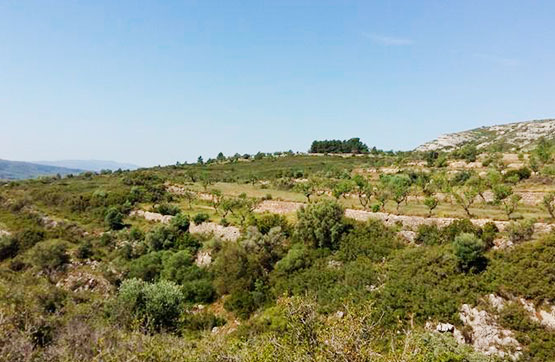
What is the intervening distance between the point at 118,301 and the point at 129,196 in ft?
137

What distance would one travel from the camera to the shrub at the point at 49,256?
41.3 meters

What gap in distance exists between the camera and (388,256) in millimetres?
33625

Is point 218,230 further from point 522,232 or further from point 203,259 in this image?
point 522,232

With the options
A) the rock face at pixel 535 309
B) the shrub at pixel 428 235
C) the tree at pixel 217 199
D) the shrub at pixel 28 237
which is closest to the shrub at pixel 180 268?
the tree at pixel 217 199

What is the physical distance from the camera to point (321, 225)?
3797 centimetres

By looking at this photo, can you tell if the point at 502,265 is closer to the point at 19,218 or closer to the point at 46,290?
the point at 46,290

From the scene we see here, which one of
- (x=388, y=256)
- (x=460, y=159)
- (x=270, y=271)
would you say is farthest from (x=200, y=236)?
(x=460, y=159)

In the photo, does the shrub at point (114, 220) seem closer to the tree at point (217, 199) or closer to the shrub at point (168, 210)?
the shrub at point (168, 210)

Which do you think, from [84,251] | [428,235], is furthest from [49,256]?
[428,235]

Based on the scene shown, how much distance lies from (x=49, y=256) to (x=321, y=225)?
110ft

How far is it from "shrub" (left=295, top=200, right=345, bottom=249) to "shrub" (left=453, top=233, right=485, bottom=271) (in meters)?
12.6

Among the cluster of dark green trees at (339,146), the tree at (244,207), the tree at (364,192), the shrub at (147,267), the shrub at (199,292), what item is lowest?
the shrub at (199,292)

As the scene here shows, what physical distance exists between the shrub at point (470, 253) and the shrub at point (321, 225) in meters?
12.6

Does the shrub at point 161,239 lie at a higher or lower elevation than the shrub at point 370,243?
lower
